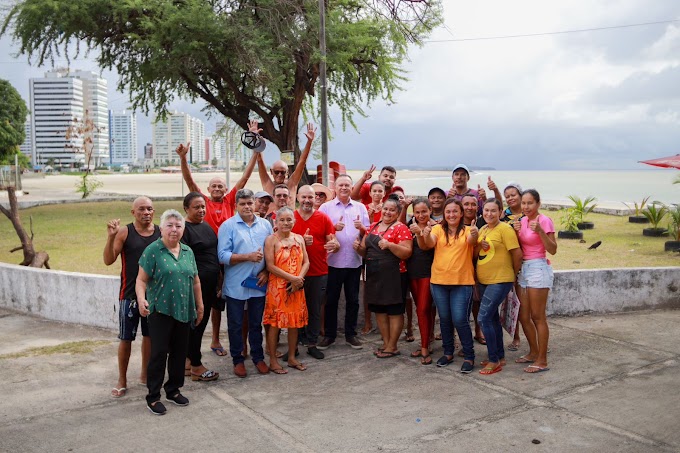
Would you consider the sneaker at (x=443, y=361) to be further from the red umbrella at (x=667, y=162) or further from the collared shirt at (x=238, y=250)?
the red umbrella at (x=667, y=162)

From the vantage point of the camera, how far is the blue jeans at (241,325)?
18.7ft

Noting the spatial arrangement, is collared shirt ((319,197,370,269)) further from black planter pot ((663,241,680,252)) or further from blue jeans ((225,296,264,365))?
black planter pot ((663,241,680,252))

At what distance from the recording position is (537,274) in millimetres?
5730

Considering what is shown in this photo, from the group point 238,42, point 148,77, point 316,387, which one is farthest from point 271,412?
point 148,77

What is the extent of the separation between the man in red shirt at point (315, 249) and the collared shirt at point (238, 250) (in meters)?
0.62

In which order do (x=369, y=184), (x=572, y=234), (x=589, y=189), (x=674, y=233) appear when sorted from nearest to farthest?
(x=369, y=184)
(x=674, y=233)
(x=572, y=234)
(x=589, y=189)

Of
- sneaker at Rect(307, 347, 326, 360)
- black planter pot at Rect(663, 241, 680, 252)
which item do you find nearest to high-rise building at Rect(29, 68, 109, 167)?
black planter pot at Rect(663, 241, 680, 252)

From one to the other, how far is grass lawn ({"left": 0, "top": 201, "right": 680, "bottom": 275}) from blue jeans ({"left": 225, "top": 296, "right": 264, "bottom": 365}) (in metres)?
4.84

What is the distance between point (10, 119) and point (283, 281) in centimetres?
5579

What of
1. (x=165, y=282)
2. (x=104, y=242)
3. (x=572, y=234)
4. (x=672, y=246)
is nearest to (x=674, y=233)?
(x=672, y=246)

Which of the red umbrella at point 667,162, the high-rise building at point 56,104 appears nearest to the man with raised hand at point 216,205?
the red umbrella at point 667,162

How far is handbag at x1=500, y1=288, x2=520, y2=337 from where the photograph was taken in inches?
237

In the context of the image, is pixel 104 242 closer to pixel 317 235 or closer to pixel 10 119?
pixel 317 235

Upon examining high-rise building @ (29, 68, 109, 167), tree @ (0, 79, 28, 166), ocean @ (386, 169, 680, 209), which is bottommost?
ocean @ (386, 169, 680, 209)
